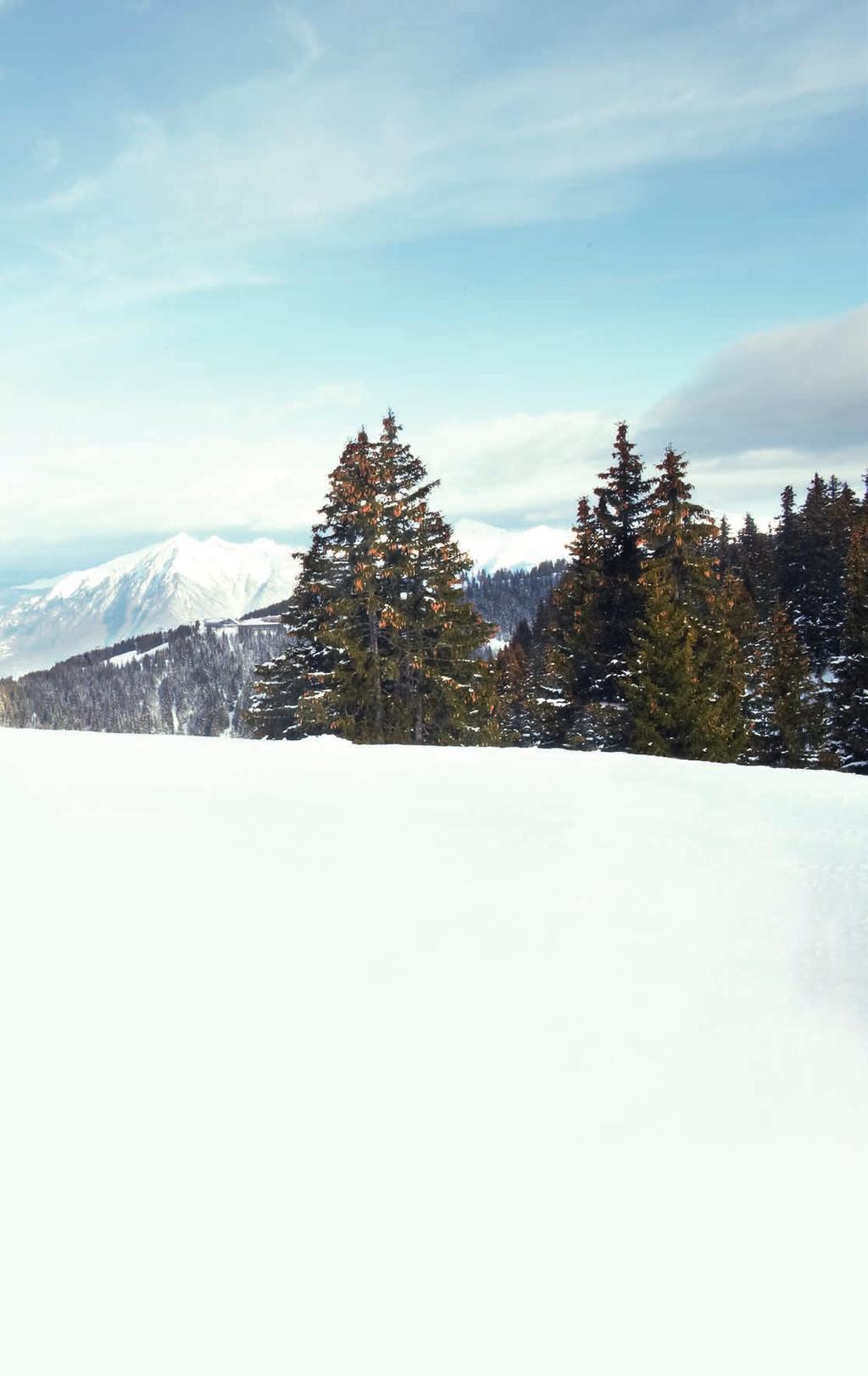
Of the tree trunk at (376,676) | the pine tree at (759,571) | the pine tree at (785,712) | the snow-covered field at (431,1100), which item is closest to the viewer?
the snow-covered field at (431,1100)

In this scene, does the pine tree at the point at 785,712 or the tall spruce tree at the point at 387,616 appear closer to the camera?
the tall spruce tree at the point at 387,616

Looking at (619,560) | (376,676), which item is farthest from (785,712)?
(376,676)

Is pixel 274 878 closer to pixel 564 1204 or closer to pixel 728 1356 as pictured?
pixel 564 1204

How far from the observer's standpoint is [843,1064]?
3418mm

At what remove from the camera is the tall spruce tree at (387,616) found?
2169 centimetres

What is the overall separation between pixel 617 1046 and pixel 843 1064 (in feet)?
3.33

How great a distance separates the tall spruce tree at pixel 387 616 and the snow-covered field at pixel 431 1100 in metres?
16.2

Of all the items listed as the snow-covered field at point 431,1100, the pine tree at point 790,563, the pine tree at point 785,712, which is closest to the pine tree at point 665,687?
A: the pine tree at point 785,712

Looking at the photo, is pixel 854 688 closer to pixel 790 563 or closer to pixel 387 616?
pixel 387 616

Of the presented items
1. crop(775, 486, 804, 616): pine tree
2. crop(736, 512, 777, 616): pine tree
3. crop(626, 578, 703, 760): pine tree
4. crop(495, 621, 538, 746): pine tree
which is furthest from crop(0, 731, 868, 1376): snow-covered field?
crop(775, 486, 804, 616): pine tree

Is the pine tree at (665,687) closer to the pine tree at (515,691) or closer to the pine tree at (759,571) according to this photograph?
the pine tree at (515,691)

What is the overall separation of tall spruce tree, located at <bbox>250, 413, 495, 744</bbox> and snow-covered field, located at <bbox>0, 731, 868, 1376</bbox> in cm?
1620

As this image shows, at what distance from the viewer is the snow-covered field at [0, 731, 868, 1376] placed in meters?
2.39

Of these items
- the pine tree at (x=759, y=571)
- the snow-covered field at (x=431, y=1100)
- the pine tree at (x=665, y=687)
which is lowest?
the snow-covered field at (x=431, y=1100)
